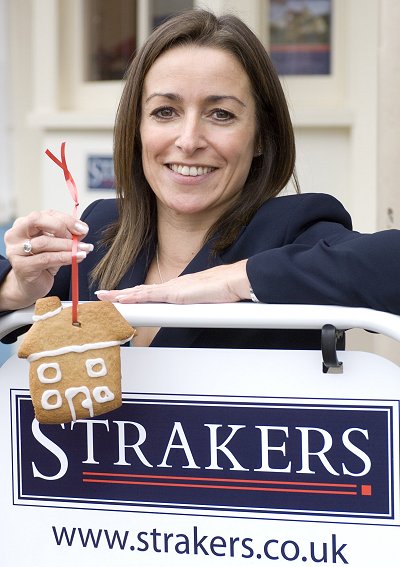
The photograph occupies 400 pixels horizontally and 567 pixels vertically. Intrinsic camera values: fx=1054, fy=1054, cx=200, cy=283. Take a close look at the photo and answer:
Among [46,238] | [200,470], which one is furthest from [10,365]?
[200,470]

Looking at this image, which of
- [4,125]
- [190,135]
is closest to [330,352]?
[190,135]

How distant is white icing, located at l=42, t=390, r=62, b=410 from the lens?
4.90 feet

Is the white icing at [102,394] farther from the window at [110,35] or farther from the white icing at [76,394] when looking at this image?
the window at [110,35]

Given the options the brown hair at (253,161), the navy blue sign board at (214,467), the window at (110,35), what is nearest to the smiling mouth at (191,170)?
the brown hair at (253,161)

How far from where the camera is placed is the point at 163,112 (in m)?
2.04

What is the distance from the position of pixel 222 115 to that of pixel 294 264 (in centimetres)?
49

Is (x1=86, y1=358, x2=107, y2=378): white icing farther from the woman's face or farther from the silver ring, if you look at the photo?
the woman's face

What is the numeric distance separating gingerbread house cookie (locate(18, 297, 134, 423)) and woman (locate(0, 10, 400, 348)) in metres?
0.17

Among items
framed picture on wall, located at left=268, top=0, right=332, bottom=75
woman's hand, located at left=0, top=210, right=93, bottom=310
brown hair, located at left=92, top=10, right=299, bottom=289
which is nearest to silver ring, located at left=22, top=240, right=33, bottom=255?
woman's hand, located at left=0, top=210, right=93, bottom=310

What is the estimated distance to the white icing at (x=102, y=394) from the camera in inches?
58.9

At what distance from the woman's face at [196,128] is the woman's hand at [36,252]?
1.27ft

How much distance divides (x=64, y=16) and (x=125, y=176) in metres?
→ 3.43

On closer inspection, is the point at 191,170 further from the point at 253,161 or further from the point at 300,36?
the point at 300,36

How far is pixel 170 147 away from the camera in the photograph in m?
2.03
